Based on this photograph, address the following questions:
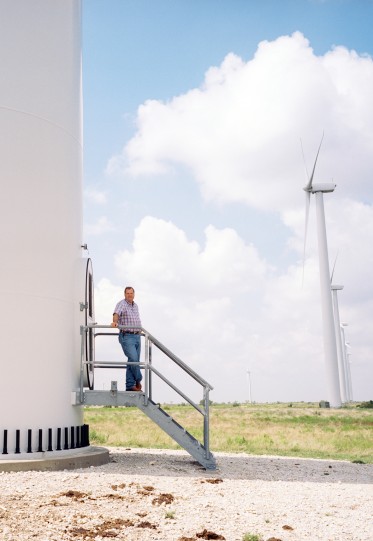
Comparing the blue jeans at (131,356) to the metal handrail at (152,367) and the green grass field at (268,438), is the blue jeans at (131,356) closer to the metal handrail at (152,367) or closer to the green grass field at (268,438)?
the metal handrail at (152,367)

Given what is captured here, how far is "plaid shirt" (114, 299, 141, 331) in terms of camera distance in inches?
562

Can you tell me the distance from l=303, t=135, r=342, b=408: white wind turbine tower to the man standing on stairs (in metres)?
37.4

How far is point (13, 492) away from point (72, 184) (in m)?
6.90

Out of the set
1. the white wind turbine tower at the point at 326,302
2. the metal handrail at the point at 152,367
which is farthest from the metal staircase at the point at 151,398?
the white wind turbine tower at the point at 326,302

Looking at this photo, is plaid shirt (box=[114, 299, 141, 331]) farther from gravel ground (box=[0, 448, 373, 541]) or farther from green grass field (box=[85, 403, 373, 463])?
green grass field (box=[85, 403, 373, 463])

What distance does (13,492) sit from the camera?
951 centimetres

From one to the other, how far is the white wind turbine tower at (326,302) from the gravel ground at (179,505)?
1454 inches

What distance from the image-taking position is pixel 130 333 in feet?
46.4

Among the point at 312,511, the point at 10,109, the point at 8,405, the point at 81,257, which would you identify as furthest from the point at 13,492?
the point at 10,109

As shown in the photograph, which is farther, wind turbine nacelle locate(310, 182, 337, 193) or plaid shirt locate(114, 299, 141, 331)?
wind turbine nacelle locate(310, 182, 337, 193)

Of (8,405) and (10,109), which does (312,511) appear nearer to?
(8,405)

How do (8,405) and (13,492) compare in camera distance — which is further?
(8,405)

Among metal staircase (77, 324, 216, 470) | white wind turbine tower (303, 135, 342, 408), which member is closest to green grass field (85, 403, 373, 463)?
metal staircase (77, 324, 216, 470)

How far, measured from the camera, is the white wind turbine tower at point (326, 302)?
164ft
